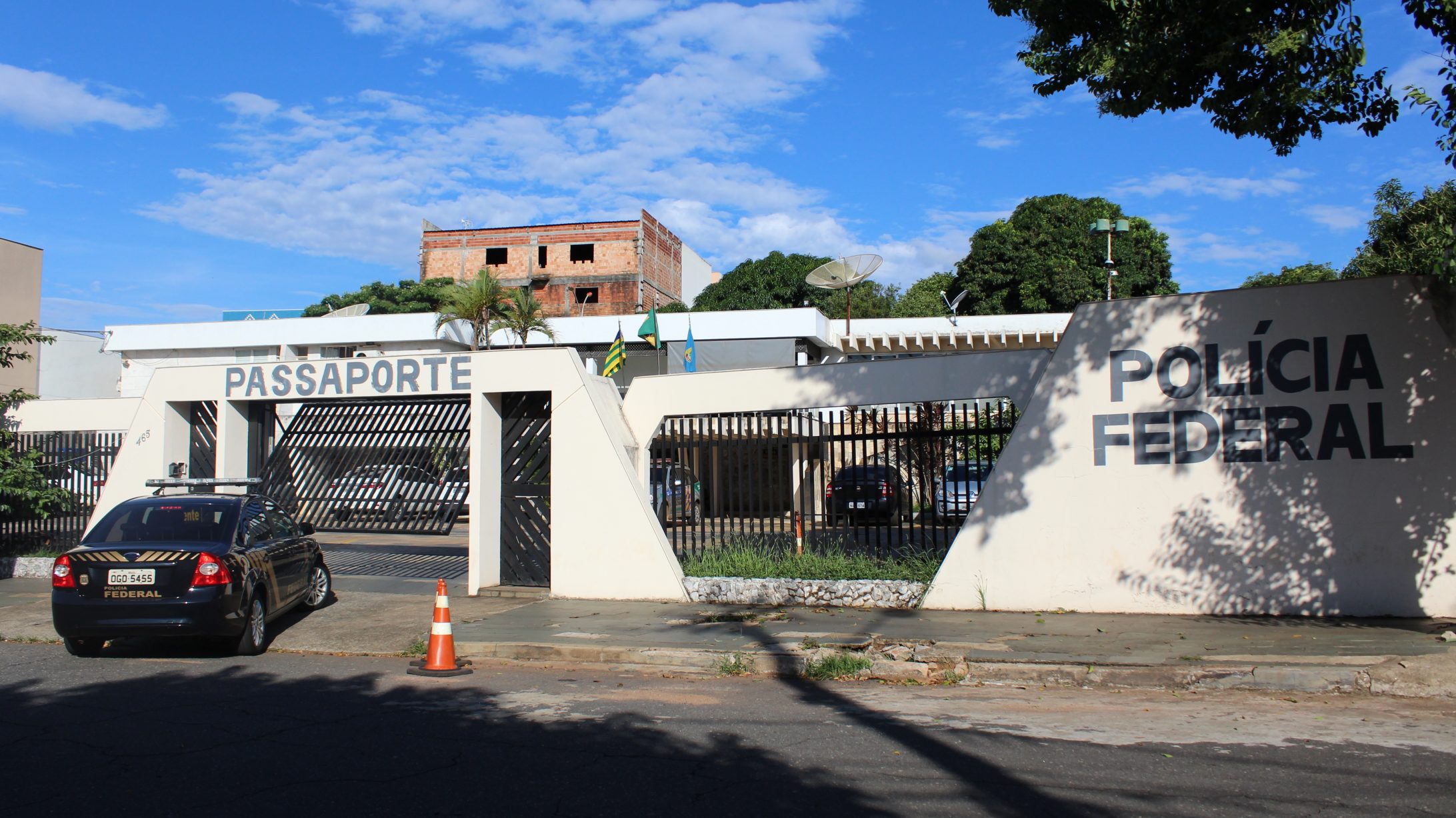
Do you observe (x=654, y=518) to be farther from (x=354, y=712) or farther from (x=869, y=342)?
(x=869, y=342)

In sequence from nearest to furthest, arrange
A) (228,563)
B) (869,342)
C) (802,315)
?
(228,563)
(802,315)
(869,342)

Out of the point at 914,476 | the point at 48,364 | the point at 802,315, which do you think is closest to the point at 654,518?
the point at 914,476

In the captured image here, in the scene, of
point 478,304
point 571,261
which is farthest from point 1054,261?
point 478,304

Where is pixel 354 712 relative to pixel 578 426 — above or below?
below

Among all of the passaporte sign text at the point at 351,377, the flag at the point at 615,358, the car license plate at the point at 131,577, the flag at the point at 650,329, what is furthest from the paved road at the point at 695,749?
the flag at the point at 650,329

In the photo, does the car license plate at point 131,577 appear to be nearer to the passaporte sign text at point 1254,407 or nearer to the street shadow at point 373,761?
the street shadow at point 373,761

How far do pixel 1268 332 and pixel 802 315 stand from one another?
75.3 ft

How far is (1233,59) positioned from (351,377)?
454 inches

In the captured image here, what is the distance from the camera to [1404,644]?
8469 millimetres

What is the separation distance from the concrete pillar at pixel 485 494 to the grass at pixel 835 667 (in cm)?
588

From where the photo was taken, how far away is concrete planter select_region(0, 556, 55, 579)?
605 inches

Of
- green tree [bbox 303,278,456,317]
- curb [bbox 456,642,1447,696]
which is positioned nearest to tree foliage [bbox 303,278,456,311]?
green tree [bbox 303,278,456,317]

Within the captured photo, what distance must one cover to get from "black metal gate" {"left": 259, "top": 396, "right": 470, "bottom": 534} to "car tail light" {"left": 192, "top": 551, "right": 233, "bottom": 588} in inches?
182

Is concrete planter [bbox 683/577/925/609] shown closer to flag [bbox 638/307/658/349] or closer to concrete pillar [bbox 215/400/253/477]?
concrete pillar [bbox 215/400/253/477]
